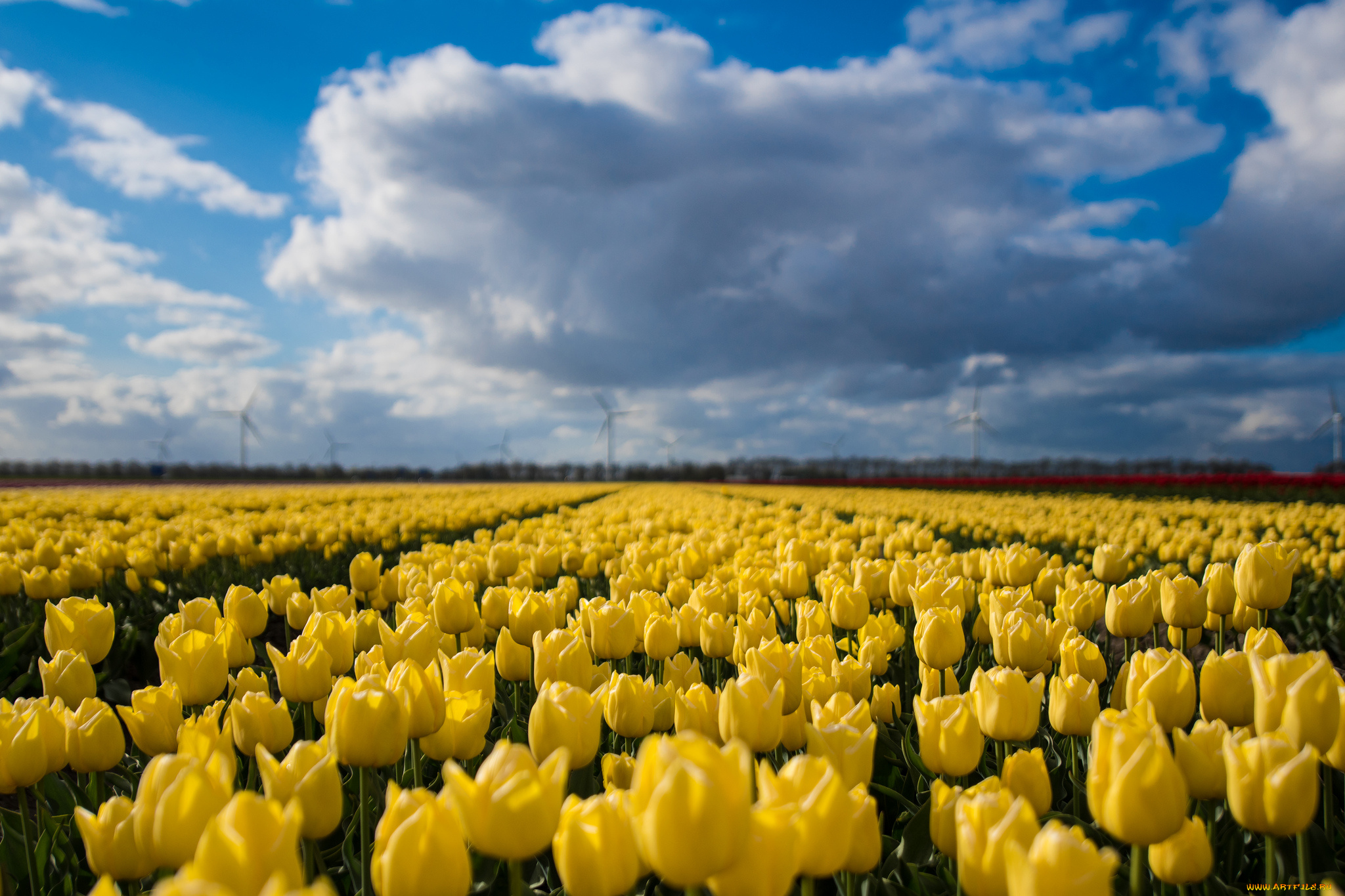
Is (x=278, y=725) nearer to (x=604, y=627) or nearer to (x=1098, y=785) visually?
(x=604, y=627)

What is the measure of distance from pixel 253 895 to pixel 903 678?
282 centimetres

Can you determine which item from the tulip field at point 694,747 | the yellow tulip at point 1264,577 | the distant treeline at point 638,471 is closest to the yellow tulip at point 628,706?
the tulip field at point 694,747

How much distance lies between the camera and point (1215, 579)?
295 cm

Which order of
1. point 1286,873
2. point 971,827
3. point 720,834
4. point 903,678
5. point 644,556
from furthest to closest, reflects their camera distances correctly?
point 644,556, point 903,678, point 1286,873, point 971,827, point 720,834

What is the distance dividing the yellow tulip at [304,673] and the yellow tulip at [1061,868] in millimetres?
1783

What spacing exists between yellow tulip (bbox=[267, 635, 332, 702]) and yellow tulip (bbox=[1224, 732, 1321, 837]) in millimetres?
2141

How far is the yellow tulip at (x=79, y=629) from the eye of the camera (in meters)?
2.67

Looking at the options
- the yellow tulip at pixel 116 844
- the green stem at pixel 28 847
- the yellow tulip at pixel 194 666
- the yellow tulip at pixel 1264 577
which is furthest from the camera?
the yellow tulip at pixel 1264 577

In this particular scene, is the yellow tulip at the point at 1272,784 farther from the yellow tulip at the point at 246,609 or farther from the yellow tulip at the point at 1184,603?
the yellow tulip at the point at 246,609

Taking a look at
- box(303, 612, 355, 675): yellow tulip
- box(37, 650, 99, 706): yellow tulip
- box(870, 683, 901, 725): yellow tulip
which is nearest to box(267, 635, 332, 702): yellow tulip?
box(303, 612, 355, 675): yellow tulip

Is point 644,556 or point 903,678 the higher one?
point 644,556

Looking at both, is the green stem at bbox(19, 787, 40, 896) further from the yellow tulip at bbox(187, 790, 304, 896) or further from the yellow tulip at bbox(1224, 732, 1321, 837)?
the yellow tulip at bbox(1224, 732, 1321, 837)

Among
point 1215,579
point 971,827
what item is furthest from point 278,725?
point 1215,579

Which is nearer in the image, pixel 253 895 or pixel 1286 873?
pixel 253 895
